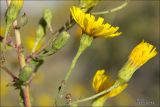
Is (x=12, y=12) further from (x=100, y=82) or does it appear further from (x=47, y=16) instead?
(x=100, y=82)

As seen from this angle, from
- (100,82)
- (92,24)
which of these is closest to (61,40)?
(92,24)

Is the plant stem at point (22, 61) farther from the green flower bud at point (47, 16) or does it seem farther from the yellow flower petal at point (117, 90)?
the yellow flower petal at point (117, 90)

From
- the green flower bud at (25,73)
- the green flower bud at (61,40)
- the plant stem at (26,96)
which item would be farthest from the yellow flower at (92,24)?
the plant stem at (26,96)

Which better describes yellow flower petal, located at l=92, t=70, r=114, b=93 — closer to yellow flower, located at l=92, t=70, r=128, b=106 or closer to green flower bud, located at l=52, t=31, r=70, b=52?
yellow flower, located at l=92, t=70, r=128, b=106

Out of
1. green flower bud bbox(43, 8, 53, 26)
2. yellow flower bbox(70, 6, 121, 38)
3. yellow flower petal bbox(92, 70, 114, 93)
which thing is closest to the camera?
yellow flower bbox(70, 6, 121, 38)

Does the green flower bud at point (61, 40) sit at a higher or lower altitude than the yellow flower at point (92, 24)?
lower

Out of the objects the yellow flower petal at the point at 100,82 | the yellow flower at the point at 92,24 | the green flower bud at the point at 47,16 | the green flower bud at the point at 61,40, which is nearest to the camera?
the yellow flower at the point at 92,24

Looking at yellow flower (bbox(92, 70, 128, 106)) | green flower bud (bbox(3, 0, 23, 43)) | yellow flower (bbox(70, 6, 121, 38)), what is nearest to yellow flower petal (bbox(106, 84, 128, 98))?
yellow flower (bbox(92, 70, 128, 106))
